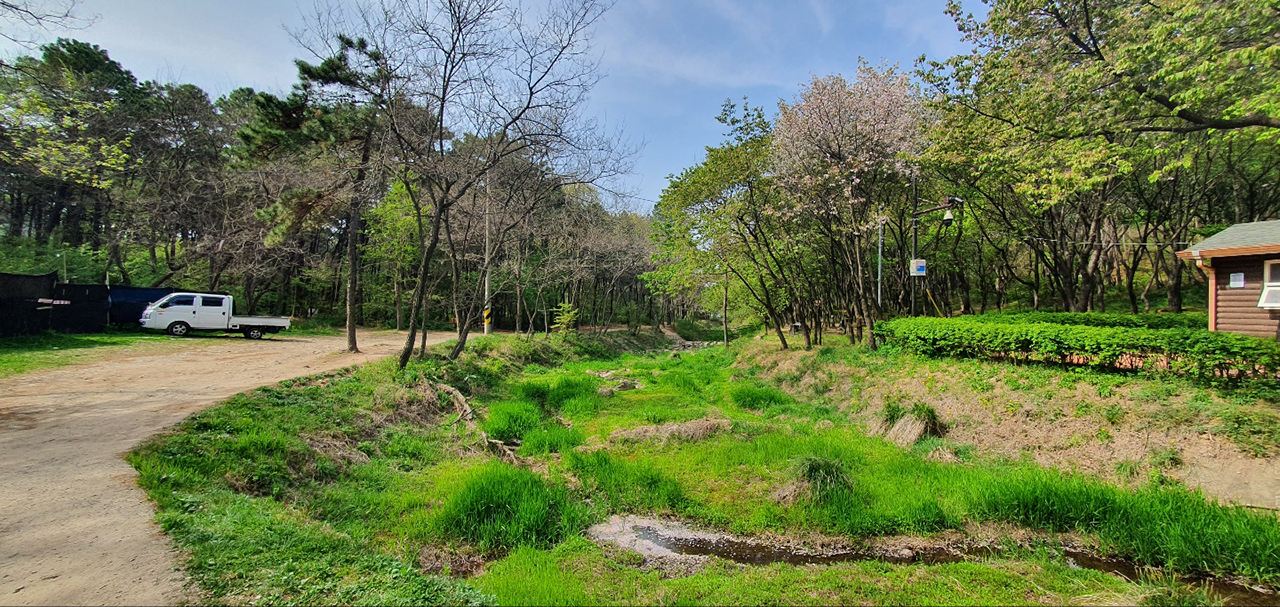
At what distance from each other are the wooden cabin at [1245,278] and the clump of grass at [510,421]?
568 inches

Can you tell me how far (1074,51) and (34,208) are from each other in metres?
47.1

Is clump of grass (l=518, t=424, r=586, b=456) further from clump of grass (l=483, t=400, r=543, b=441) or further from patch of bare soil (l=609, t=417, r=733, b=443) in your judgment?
patch of bare soil (l=609, t=417, r=733, b=443)

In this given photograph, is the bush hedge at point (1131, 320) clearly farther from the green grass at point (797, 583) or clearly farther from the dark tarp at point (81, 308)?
the dark tarp at point (81, 308)

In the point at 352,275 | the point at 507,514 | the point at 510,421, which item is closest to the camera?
the point at 507,514

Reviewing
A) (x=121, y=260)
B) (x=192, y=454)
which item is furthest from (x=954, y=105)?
(x=121, y=260)

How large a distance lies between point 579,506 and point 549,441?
8.16 ft

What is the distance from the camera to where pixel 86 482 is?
4.38m

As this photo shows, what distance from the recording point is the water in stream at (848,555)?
3902mm

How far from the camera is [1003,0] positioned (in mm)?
8789

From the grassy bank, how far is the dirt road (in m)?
0.23

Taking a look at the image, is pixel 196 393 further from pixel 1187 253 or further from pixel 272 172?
pixel 1187 253

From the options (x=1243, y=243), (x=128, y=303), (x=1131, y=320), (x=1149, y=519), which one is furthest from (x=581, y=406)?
(x=128, y=303)

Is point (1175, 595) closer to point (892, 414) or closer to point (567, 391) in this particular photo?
point (892, 414)

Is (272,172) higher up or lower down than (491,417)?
higher up
